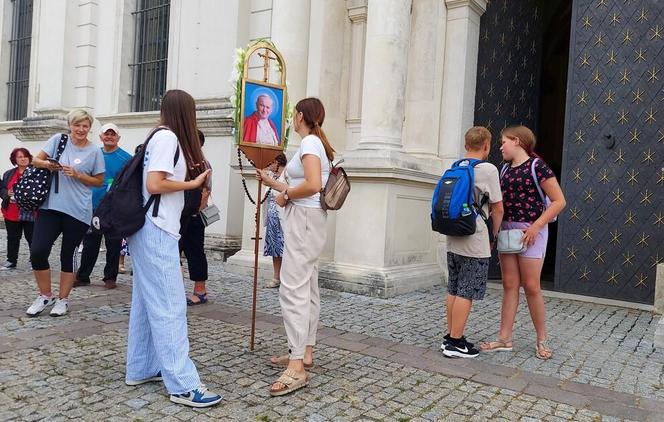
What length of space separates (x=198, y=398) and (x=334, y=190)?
148cm

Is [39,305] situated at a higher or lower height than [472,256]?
lower

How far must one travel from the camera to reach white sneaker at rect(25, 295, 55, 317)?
515 cm

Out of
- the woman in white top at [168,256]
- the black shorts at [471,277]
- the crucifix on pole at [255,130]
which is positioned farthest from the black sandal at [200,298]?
the black shorts at [471,277]

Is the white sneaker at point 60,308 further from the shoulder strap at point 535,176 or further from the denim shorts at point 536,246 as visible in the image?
the shoulder strap at point 535,176

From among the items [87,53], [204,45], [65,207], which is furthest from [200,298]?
[87,53]

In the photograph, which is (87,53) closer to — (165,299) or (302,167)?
(302,167)

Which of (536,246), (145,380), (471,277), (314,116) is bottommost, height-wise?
(145,380)

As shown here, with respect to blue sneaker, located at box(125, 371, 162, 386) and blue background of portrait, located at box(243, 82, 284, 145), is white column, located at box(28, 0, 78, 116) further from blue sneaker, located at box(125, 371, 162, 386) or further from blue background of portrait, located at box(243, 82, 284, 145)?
blue sneaker, located at box(125, 371, 162, 386)

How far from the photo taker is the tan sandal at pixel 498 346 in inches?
186

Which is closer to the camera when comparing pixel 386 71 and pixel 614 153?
pixel 386 71

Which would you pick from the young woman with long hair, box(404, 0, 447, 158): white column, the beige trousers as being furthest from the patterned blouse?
box(404, 0, 447, 158): white column

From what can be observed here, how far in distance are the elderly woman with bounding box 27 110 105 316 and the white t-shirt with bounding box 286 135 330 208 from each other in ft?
8.17

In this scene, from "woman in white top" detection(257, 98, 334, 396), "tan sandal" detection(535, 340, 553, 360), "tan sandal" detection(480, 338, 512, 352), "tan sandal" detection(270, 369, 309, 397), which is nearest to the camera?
"tan sandal" detection(270, 369, 309, 397)

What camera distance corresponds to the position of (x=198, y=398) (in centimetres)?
324
